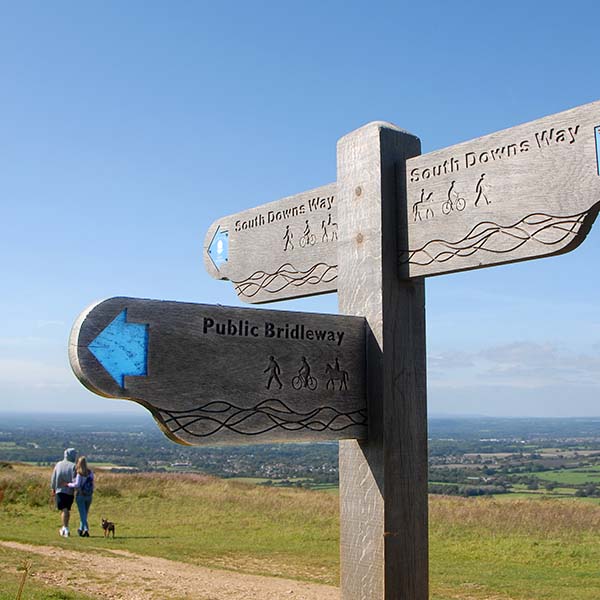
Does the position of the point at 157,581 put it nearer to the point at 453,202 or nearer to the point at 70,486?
the point at 70,486

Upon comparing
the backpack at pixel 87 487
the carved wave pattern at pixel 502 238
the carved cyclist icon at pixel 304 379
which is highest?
the carved wave pattern at pixel 502 238

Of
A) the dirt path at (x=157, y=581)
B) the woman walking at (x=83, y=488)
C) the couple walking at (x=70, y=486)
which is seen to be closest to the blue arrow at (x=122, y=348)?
the dirt path at (x=157, y=581)

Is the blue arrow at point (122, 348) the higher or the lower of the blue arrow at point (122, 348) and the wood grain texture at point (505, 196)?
the lower

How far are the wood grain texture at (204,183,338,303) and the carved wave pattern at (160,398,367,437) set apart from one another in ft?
1.98

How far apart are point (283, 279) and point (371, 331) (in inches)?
24.7

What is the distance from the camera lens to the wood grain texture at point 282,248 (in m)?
2.88

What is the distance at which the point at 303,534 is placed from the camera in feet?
45.0

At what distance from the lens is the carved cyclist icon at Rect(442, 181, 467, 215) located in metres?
2.40

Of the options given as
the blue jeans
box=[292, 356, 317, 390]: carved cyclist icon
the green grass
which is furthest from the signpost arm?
the green grass

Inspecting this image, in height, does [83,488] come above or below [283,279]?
below

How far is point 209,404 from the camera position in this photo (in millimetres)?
2172

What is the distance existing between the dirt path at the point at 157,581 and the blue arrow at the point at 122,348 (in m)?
6.22

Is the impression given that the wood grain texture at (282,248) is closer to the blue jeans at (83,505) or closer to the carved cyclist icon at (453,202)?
the carved cyclist icon at (453,202)

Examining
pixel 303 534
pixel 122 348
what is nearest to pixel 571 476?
pixel 303 534
